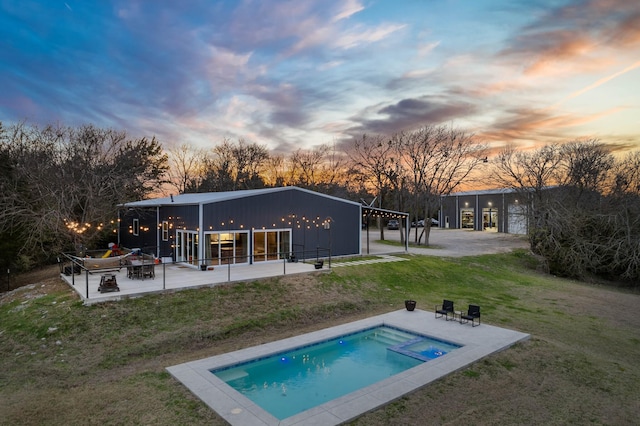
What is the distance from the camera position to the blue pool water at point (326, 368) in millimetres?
7207

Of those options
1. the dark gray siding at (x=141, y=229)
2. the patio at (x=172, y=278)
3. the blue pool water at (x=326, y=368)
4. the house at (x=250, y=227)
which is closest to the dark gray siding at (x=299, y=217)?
the house at (x=250, y=227)

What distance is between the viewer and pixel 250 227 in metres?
17.8

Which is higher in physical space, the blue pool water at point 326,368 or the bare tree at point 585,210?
the bare tree at point 585,210

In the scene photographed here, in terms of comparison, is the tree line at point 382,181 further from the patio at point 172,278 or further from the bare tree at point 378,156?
the patio at point 172,278

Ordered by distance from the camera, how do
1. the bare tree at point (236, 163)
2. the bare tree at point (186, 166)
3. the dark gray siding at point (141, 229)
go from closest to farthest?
the dark gray siding at point (141, 229) < the bare tree at point (186, 166) < the bare tree at point (236, 163)

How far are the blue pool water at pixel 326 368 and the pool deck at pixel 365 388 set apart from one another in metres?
0.26

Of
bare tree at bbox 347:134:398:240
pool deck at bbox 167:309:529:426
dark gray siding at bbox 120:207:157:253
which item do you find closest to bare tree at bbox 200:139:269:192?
bare tree at bbox 347:134:398:240

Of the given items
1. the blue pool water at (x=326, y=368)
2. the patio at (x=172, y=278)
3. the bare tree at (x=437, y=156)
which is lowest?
the blue pool water at (x=326, y=368)

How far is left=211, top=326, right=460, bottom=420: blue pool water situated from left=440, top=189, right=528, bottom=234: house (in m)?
39.0

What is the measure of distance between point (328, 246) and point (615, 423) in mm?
15363

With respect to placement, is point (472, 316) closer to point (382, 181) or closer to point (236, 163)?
point (382, 181)

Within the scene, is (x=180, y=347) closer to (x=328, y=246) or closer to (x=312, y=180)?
(x=328, y=246)

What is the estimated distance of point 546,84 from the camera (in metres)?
17.5

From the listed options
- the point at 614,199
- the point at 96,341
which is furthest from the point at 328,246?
the point at 614,199
